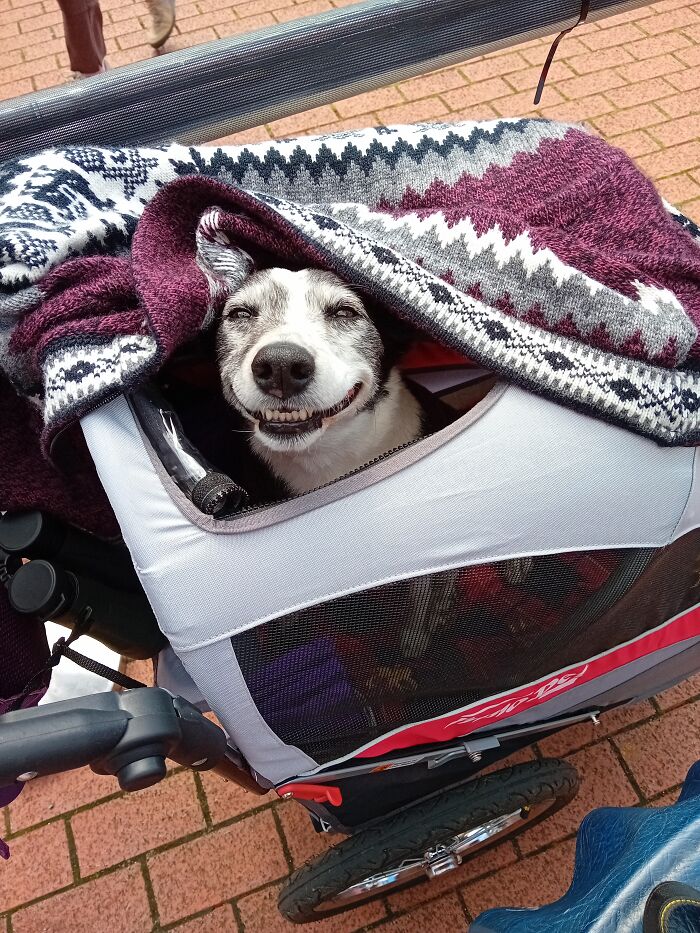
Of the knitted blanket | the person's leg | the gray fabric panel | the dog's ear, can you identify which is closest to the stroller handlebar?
the gray fabric panel

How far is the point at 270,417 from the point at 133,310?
0.36m

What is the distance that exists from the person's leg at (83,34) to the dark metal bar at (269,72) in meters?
2.81

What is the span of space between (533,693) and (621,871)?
305mm

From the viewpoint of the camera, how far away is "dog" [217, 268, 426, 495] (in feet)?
4.25

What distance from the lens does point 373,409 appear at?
161 centimetres

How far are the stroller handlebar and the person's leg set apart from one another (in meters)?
3.83

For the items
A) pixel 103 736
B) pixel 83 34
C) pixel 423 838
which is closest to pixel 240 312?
pixel 103 736

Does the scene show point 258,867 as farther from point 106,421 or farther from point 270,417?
point 106,421

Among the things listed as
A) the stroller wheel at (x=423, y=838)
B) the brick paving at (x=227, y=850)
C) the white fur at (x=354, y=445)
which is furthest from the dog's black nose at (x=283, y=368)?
the brick paving at (x=227, y=850)

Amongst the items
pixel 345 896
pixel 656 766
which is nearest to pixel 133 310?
pixel 345 896

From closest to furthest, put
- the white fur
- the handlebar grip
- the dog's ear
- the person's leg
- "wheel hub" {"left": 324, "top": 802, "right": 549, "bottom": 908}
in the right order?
the handlebar grip, the dog's ear, "wheel hub" {"left": 324, "top": 802, "right": 549, "bottom": 908}, the white fur, the person's leg

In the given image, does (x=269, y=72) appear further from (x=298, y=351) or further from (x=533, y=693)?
(x=533, y=693)

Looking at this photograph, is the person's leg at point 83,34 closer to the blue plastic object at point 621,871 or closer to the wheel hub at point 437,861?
the wheel hub at point 437,861

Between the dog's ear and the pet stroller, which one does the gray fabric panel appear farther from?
the dog's ear
